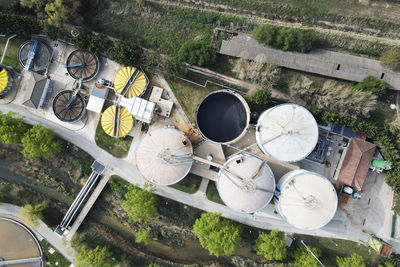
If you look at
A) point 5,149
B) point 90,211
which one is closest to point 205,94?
point 90,211

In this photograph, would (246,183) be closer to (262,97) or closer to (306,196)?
(306,196)

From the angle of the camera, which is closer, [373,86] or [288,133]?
[288,133]

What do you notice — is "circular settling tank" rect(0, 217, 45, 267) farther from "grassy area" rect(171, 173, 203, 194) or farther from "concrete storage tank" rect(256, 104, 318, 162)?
"concrete storage tank" rect(256, 104, 318, 162)

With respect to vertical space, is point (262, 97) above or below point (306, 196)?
above

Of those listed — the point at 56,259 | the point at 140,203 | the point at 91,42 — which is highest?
the point at 91,42

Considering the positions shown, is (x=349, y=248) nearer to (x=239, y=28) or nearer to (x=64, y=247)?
(x=239, y=28)

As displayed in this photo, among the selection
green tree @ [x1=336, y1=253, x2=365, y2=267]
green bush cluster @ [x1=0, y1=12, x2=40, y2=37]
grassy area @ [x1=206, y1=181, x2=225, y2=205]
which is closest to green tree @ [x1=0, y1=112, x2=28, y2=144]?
green bush cluster @ [x1=0, y1=12, x2=40, y2=37]

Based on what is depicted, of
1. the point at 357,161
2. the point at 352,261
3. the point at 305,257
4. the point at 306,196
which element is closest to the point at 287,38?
the point at 357,161
